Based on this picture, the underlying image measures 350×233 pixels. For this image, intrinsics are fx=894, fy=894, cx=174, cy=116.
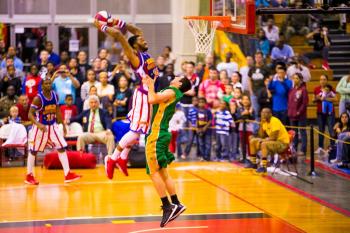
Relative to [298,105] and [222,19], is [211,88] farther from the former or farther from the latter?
[222,19]

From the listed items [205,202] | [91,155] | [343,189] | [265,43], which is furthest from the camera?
[265,43]

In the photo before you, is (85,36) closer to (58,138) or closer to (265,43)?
(265,43)

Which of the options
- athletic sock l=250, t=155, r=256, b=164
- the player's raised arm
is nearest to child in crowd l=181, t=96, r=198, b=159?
athletic sock l=250, t=155, r=256, b=164

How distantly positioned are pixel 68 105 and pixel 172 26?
828cm

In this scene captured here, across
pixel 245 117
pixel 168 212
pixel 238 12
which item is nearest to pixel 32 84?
pixel 245 117

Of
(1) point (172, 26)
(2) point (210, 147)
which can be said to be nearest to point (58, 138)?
(2) point (210, 147)

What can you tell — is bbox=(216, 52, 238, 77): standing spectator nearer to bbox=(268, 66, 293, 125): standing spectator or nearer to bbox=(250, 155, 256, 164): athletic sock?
bbox=(268, 66, 293, 125): standing spectator

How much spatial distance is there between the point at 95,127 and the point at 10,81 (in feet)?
9.64

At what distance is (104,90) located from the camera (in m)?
21.6

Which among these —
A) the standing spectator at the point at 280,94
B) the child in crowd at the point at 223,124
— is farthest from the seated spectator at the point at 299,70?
the child in crowd at the point at 223,124

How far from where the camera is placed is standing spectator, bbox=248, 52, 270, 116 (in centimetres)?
2242

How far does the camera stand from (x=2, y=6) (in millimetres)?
27734

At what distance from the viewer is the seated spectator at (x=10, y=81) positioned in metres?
22.0

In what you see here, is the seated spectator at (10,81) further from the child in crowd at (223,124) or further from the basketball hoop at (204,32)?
the basketball hoop at (204,32)
